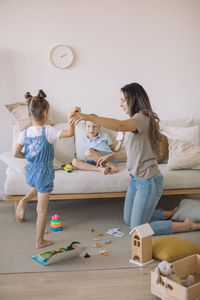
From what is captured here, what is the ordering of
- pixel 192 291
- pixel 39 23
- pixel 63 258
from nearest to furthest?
pixel 192 291 < pixel 63 258 < pixel 39 23

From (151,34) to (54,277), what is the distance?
9.64 ft

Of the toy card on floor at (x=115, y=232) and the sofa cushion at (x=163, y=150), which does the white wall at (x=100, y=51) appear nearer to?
the sofa cushion at (x=163, y=150)

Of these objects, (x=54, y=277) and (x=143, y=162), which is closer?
(x=54, y=277)

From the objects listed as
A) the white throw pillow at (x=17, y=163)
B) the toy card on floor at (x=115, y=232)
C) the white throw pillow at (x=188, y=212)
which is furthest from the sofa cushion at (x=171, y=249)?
the white throw pillow at (x=17, y=163)

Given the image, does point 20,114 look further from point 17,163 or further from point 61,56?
point 61,56

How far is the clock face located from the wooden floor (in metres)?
2.44

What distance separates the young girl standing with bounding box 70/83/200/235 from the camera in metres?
2.83

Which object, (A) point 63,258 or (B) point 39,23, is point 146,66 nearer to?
(B) point 39,23

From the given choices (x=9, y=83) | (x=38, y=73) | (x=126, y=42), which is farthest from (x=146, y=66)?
(x=9, y=83)

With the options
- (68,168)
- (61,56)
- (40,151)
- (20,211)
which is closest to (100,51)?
(61,56)

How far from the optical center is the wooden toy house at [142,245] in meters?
2.59

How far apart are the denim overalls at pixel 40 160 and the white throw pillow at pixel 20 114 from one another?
1.00 m

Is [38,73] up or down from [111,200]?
up

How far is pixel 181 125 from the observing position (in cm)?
421
